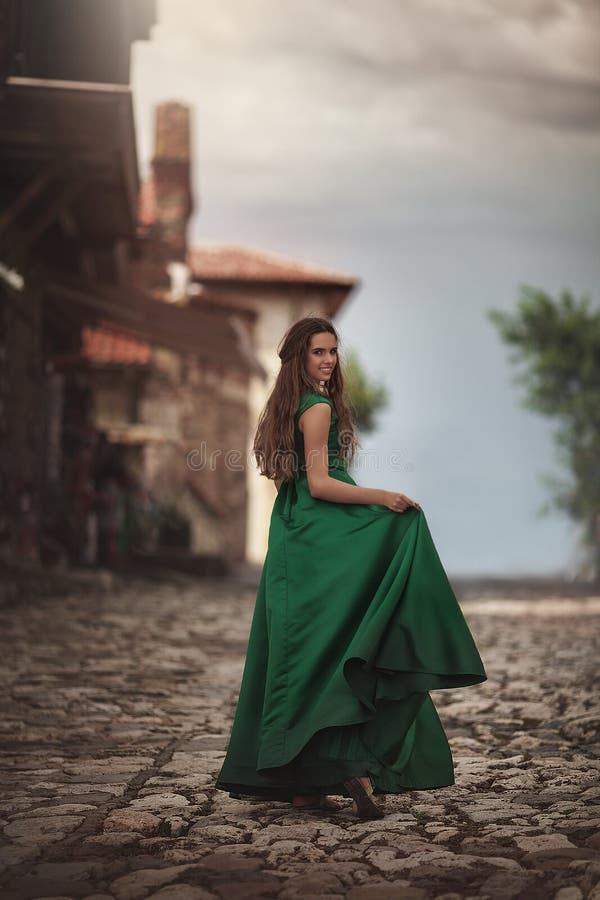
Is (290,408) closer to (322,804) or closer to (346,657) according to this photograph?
(346,657)

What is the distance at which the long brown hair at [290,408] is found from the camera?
3596mm

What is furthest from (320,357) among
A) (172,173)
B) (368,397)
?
(368,397)

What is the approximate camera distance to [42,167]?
9.55 meters

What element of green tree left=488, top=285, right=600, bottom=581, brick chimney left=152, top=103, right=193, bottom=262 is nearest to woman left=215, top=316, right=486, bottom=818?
brick chimney left=152, top=103, right=193, bottom=262

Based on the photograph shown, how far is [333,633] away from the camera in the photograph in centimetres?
336

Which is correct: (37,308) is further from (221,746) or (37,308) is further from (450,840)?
(450,840)

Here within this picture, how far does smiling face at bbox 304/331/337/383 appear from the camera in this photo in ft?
11.9

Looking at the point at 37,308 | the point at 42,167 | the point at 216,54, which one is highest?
the point at 216,54

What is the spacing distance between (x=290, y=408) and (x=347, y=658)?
0.87 meters

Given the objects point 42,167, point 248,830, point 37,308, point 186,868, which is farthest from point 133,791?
Result: point 37,308

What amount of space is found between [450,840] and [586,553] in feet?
75.0

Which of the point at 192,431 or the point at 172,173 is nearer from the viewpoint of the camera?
the point at 192,431

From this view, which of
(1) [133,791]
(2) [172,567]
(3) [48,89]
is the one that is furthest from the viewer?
(2) [172,567]

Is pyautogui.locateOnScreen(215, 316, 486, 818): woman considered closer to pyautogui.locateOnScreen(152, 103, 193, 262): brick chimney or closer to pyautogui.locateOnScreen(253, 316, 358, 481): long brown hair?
pyautogui.locateOnScreen(253, 316, 358, 481): long brown hair
